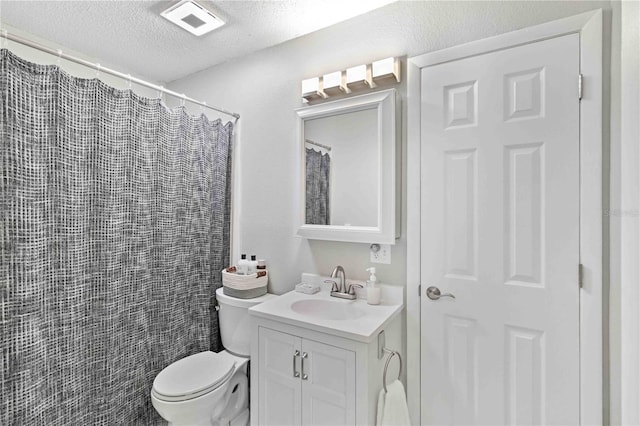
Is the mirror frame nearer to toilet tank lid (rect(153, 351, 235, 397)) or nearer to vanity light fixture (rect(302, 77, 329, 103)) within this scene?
vanity light fixture (rect(302, 77, 329, 103))

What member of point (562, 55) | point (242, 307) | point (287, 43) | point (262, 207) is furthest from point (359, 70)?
point (242, 307)

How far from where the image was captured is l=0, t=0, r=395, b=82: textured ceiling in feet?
5.79

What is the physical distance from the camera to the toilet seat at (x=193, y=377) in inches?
61.7

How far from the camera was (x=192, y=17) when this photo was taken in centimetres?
185

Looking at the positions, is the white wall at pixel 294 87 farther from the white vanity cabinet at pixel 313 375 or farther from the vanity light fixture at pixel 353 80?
the white vanity cabinet at pixel 313 375

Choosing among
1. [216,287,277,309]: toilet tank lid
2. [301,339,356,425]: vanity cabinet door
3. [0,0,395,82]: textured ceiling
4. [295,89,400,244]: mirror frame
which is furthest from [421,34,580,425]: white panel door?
[216,287,277,309]: toilet tank lid

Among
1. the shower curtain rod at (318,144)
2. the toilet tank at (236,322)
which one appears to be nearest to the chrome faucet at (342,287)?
the toilet tank at (236,322)

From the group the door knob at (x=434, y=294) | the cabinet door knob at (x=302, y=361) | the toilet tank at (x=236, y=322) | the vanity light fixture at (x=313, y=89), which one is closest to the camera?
the cabinet door knob at (x=302, y=361)

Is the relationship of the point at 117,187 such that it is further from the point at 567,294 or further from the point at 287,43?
the point at 567,294

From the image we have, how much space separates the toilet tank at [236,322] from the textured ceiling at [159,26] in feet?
5.58

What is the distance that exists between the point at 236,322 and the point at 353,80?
5.31 ft

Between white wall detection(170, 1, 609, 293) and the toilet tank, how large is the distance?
0.24 m

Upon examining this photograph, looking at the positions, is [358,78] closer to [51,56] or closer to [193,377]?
[193,377]

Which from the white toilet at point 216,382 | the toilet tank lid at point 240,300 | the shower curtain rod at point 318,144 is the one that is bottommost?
the white toilet at point 216,382
